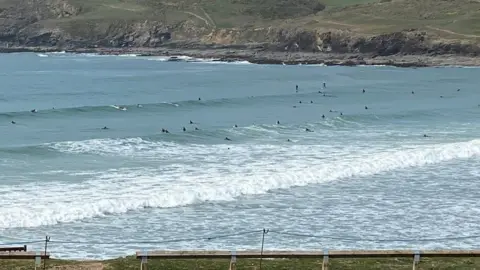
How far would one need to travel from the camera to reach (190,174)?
29312 millimetres

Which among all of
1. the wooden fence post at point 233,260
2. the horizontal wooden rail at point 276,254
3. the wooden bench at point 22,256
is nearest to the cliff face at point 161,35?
the horizontal wooden rail at point 276,254

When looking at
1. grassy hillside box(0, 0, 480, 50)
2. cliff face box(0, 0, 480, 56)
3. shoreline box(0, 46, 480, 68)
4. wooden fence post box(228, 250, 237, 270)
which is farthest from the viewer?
grassy hillside box(0, 0, 480, 50)

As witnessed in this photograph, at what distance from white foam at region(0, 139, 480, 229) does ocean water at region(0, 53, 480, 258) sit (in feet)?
0.20

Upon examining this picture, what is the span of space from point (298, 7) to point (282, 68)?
65.3m

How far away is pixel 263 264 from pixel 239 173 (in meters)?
14.0

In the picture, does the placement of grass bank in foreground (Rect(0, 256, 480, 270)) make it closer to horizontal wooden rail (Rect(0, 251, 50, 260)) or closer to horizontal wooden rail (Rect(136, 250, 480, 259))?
horizontal wooden rail (Rect(0, 251, 50, 260))

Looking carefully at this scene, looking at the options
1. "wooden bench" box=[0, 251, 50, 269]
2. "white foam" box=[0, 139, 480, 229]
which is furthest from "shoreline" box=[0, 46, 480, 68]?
"wooden bench" box=[0, 251, 50, 269]

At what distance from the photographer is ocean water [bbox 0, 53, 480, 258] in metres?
20.8

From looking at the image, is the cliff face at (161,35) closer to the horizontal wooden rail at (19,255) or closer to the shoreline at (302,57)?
the shoreline at (302,57)

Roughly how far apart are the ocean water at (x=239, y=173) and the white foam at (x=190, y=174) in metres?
0.06

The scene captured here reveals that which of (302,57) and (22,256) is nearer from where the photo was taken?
(22,256)

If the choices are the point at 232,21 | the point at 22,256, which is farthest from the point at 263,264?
the point at 232,21

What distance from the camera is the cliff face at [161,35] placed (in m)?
A: 120

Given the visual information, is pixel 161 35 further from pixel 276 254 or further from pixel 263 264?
pixel 276 254
